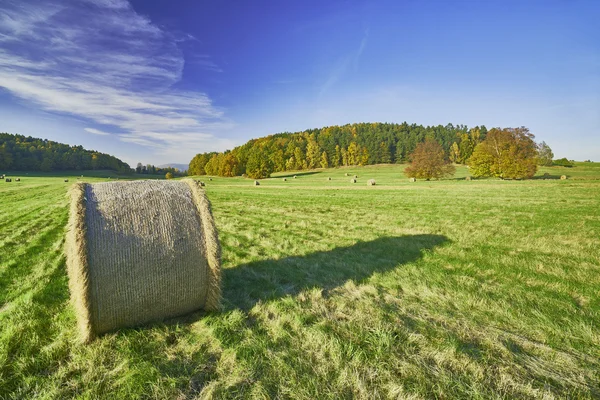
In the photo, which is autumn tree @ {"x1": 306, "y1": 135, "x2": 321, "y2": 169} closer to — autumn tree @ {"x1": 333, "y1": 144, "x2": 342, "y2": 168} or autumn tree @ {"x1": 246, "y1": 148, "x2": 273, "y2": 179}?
autumn tree @ {"x1": 333, "y1": 144, "x2": 342, "y2": 168}

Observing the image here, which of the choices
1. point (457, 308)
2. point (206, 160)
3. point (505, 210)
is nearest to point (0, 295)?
point (457, 308)

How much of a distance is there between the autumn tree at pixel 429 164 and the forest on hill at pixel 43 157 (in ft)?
379

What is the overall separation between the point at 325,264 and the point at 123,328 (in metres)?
4.38

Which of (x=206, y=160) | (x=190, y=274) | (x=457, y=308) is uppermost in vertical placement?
(x=206, y=160)

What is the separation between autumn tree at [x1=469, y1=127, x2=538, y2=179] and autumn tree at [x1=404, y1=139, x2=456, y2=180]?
4.77m

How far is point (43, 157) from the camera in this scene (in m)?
94.5

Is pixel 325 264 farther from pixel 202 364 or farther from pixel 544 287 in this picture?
pixel 544 287

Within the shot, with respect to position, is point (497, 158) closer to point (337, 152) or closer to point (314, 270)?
point (314, 270)

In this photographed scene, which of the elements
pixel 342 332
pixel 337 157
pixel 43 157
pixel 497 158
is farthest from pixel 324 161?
pixel 43 157

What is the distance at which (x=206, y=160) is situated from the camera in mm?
108375

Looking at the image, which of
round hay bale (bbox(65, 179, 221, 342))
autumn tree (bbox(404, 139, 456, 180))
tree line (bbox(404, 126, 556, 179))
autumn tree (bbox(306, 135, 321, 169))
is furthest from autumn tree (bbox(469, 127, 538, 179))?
autumn tree (bbox(306, 135, 321, 169))

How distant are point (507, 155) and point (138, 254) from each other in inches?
2139

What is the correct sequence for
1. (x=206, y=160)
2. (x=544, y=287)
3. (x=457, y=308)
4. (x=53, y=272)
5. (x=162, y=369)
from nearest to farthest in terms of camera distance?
(x=162, y=369) → (x=457, y=308) → (x=544, y=287) → (x=53, y=272) → (x=206, y=160)

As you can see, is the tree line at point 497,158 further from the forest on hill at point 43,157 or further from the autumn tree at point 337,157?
the forest on hill at point 43,157
